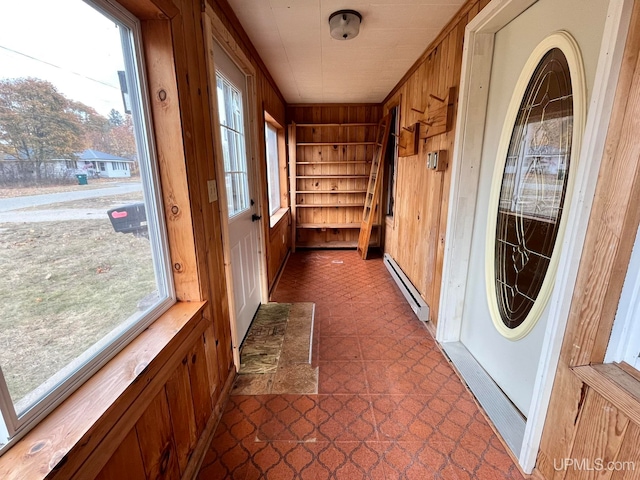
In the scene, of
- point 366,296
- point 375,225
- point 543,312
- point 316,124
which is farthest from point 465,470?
point 316,124

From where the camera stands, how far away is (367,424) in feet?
5.11

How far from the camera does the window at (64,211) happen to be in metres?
0.68

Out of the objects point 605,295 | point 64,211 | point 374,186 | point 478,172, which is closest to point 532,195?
point 478,172

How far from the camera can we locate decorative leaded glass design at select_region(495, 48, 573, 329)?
132 centimetres

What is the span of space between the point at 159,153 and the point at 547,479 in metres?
2.14

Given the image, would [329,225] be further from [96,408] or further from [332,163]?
[96,408]

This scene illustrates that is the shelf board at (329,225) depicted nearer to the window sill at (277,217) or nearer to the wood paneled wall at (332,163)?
the wood paneled wall at (332,163)

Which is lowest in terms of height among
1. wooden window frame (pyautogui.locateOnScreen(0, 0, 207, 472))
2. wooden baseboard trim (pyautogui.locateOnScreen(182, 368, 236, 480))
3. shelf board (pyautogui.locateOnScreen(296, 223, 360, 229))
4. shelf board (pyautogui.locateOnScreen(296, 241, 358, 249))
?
wooden baseboard trim (pyautogui.locateOnScreen(182, 368, 236, 480))

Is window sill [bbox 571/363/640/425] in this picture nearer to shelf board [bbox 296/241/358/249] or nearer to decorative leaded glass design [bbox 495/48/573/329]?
decorative leaded glass design [bbox 495/48/573/329]

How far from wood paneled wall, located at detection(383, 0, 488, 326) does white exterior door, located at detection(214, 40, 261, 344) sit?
157cm

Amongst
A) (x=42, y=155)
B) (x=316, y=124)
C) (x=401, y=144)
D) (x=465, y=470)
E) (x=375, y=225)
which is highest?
(x=316, y=124)

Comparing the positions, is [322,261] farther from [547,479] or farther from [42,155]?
[42,155]

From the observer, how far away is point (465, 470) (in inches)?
51.8

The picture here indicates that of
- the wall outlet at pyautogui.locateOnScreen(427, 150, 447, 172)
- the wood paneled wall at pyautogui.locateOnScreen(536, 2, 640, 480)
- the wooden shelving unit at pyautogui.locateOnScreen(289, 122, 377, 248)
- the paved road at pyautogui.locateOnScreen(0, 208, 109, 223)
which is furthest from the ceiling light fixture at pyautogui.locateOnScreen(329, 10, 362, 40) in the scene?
the wooden shelving unit at pyautogui.locateOnScreen(289, 122, 377, 248)
